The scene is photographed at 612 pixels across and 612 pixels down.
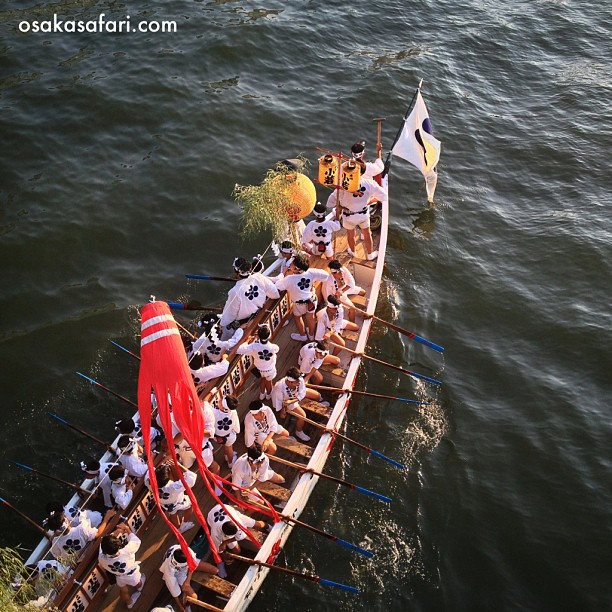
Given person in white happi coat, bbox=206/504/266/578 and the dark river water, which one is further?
the dark river water

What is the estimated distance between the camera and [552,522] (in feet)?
49.9

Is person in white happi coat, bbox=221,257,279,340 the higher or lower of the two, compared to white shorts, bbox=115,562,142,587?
higher

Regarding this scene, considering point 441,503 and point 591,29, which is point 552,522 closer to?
point 441,503

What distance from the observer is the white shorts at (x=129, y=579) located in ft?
37.5

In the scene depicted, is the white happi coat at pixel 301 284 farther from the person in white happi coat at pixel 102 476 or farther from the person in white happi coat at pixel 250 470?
the person in white happi coat at pixel 102 476

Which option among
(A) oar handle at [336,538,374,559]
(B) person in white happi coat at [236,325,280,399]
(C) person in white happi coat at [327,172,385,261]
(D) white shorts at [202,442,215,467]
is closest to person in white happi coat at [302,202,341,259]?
(C) person in white happi coat at [327,172,385,261]

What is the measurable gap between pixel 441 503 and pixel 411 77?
1990 centimetres

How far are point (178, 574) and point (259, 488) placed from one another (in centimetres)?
266

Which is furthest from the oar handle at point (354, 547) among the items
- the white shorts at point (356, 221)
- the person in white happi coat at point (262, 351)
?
the white shorts at point (356, 221)

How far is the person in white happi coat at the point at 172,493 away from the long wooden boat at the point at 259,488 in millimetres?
371

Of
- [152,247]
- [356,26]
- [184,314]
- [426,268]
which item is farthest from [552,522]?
[356,26]

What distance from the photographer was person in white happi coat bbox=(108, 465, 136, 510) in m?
12.4

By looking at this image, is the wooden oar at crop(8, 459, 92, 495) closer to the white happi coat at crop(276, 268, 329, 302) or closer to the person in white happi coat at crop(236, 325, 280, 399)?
the person in white happi coat at crop(236, 325, 280, 399)

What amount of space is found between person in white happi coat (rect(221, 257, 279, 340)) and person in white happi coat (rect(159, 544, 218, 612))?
17.5 ft
